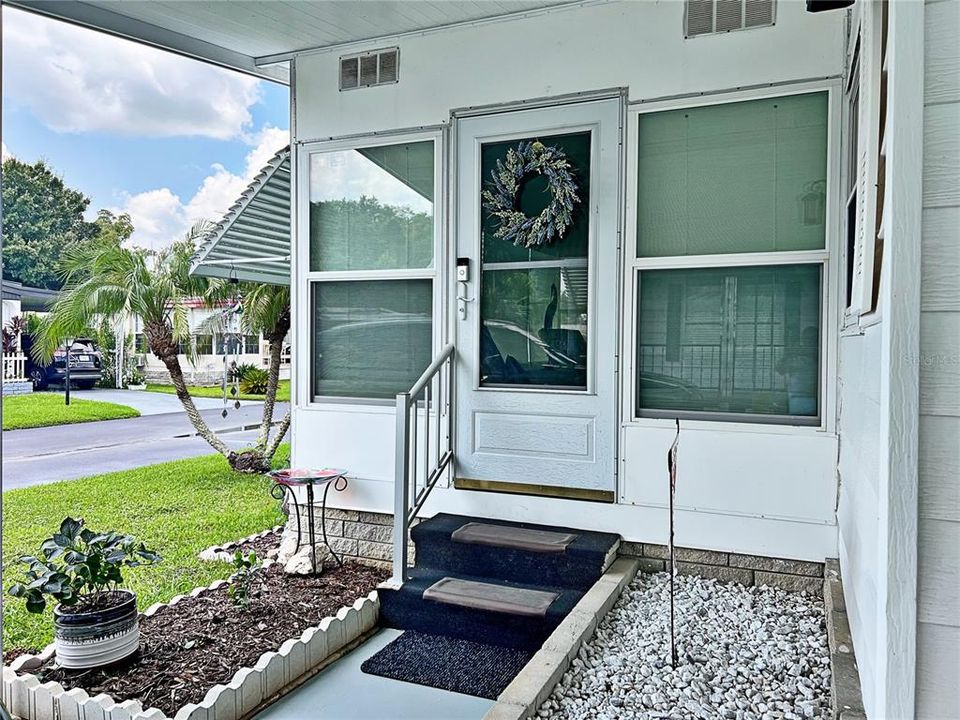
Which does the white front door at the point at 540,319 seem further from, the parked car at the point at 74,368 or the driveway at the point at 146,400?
the parked car at the point at 74,368

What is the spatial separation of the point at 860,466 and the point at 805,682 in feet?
2.69

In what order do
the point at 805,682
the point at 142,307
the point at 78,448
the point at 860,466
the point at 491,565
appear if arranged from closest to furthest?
the point at 860,466, the point at 805,682, the point at 491,565, the point at 142,307, the point at 78,448

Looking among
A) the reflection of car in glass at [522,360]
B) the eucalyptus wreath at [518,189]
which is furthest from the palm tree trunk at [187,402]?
the eucalyptus wreath at [518,189]

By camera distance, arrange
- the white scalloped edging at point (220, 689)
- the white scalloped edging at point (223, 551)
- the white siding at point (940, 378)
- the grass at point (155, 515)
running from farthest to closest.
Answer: the white scalloped edging at point (223, 551)
the grass at point (155, 515)
the white scalloped edging at point (220, 689)
the white siding at point (940, 378)

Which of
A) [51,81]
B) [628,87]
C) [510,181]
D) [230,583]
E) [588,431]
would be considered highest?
[51,81]

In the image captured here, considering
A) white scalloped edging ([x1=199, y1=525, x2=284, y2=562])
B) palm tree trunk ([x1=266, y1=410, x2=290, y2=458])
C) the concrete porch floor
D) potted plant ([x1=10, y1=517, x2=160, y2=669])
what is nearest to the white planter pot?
potted plant ([x1=10, y1=517, x2=160, y2=669])

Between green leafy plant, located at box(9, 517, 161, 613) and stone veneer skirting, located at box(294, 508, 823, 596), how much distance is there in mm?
1602

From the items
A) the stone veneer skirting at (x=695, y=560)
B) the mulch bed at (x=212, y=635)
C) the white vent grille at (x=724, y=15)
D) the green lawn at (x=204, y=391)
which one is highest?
the white vent grille at (x=724, y=15)

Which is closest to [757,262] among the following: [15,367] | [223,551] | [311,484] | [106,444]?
[311,484]

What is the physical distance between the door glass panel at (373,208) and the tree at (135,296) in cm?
286

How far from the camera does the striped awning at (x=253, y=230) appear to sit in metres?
5.23

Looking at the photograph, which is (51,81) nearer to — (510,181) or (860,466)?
(510,181)

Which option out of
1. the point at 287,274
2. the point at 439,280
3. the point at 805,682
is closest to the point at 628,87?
the point at 439,280

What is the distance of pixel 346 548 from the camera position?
4.51m
